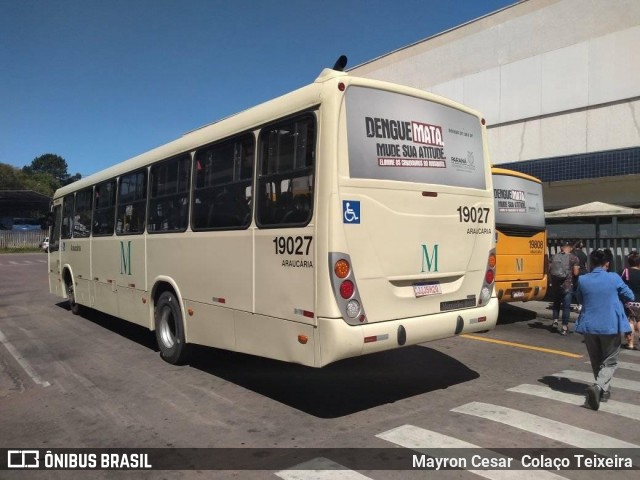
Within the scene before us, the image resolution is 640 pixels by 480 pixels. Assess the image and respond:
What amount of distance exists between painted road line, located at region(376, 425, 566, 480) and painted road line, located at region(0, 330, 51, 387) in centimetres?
477

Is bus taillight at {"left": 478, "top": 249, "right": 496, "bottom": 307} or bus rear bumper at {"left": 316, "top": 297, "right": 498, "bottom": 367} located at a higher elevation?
bus taillight at {"left": 478, "top": 249, "right": 496, "bottom": 307}

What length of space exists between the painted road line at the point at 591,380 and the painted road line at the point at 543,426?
Result: 1.72 meters

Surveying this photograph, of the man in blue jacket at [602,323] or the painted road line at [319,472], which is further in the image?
the man in blue jacket at [602,323]

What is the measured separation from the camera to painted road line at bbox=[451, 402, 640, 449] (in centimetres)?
440

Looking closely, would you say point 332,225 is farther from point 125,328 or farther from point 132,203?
point 125,328

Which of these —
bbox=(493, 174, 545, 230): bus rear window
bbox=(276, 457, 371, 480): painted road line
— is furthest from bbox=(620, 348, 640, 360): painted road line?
bbox=(276, 457, 371, 480): painted road line

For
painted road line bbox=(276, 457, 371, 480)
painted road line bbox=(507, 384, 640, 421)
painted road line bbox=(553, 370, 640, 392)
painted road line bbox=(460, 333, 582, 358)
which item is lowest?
painted road line bbox=(276, 457, 371, 480)

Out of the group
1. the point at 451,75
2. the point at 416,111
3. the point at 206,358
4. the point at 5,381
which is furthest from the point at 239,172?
the point at 451,75

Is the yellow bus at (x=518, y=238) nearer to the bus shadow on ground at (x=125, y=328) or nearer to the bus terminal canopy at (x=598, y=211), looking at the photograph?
the bus terminal canopy at (x=598, y=211)

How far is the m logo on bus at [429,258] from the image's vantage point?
17.7 feet

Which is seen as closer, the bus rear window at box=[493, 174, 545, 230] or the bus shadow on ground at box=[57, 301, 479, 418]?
the bus shadow on ground at box=[57, 301, 479, 418]

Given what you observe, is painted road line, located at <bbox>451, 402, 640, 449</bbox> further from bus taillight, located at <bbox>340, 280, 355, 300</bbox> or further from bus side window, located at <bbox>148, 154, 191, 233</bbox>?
bus side window, located at <bbox>148, 154, 191, 233</bbox>

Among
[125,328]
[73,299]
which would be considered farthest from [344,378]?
[73,299]

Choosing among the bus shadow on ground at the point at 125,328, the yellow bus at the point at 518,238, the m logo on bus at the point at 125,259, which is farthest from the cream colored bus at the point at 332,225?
the yellow bus at the point at 518,238
